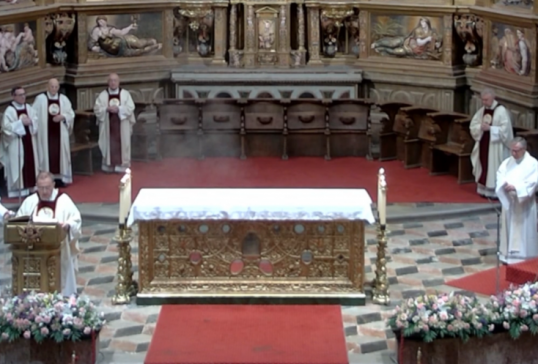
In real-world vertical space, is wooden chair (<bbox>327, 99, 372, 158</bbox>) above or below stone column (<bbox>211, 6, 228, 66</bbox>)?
below

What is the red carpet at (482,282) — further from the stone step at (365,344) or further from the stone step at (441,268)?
the stone step at (365,344)

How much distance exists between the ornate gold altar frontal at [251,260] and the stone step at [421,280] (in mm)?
959

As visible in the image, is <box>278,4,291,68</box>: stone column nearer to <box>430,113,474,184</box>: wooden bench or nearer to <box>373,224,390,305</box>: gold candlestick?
<box>430,113,474,184</box>: wooden bench

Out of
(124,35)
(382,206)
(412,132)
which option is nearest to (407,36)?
(412,132)

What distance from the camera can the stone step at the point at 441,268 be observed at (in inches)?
536

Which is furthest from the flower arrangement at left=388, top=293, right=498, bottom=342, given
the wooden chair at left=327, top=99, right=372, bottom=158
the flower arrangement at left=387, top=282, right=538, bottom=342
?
the wooden chair at left=327, top=99, right=372, bottom=158

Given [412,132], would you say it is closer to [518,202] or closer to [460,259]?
[460,259]

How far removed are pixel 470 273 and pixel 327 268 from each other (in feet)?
6.10

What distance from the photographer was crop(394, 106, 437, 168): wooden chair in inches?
717

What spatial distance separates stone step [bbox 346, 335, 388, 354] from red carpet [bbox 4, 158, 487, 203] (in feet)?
16.1

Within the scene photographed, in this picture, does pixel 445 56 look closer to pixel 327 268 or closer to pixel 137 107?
pixel 137 107

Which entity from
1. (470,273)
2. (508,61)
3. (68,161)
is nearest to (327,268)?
(470,273)

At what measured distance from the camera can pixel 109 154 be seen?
17812 millimetres

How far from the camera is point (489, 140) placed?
650 inches
